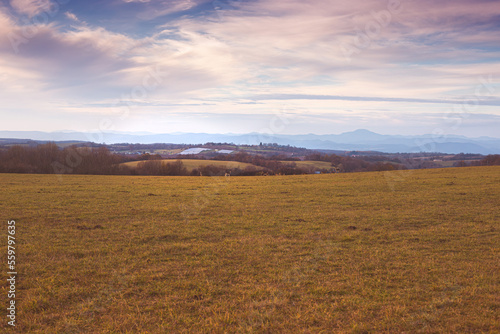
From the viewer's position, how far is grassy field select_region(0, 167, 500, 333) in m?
6.08

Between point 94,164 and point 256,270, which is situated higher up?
point 94,164

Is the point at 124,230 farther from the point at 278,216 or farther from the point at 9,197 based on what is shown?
the point at 9,197

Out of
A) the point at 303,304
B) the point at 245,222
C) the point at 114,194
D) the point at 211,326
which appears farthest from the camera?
the point at 114,194

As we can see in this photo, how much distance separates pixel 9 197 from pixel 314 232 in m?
19.9

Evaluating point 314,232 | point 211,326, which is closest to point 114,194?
point 314,232

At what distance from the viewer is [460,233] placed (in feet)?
39.5

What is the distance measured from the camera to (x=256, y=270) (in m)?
8.57

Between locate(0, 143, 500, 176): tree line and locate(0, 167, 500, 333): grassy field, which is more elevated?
locate(0, 143, 500, 176): tree line

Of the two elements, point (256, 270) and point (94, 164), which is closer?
point (256, 270)

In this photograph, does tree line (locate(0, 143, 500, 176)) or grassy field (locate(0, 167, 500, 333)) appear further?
tree line (locate(0, 143, 500, 176))

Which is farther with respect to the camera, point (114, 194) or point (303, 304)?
point (114, 194)

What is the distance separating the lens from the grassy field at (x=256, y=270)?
6.08 metres

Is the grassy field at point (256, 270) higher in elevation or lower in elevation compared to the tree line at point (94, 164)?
lower

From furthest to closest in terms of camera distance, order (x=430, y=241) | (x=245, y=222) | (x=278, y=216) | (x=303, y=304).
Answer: (x=278, y=216) → (x=245, y=222) → (x=430, y=241) → (x=303, y=304)
